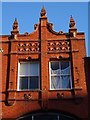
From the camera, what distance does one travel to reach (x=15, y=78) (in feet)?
60.7

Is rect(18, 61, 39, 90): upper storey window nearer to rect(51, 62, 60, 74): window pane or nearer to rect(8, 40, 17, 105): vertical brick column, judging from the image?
rect(8, 40, 17, 105): vertical brick column

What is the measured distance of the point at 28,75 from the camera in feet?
62.4

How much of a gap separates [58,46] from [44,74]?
2.23 meters

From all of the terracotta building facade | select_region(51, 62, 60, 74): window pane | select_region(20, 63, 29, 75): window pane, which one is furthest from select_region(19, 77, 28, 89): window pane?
select_region(51, 62, 60, 74): window pane

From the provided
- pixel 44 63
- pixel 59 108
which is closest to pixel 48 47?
pixel 44 63

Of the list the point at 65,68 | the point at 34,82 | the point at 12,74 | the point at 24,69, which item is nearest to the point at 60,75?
the point at 65,68

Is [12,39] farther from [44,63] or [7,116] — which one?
[7,116]

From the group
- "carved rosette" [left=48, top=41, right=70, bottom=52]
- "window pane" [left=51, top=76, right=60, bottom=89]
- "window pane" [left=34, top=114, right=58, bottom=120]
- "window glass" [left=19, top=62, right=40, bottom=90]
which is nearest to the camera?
"window pane" [left=34, top=114, right=58, bottom=120]

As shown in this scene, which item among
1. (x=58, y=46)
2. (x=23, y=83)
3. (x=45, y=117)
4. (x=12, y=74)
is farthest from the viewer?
(x=58, y=46)

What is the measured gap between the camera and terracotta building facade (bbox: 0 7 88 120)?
17.4 m

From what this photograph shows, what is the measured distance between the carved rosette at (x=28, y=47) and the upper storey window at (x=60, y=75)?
4.61 ft

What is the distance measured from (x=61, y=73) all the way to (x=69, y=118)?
119 inches

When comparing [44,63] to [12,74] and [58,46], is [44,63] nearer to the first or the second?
[58,46]

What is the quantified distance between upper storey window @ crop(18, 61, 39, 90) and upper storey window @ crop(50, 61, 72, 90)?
93cm
